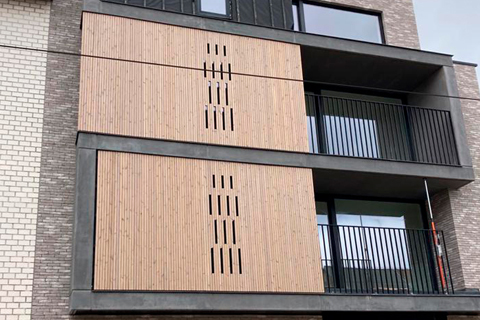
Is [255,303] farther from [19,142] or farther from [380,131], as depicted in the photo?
[380,131]

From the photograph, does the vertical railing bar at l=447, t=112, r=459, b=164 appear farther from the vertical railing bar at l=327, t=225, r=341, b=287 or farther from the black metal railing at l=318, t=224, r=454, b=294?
the vertical railing bar at l=327, t=225, r=341, b=287

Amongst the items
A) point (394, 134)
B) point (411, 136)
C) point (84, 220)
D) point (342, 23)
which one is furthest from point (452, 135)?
point (84, 220)

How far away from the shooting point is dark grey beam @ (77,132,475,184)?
13.1 metres

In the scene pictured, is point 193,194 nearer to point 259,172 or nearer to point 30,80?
point 259,172

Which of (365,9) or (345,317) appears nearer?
(345,317)

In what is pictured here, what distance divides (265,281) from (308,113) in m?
5.35

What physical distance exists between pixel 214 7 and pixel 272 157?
13.9 feet

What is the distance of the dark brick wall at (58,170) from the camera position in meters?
12.6

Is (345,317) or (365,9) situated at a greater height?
(365,9)

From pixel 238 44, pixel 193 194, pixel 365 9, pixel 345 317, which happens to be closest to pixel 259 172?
pixel 193 194

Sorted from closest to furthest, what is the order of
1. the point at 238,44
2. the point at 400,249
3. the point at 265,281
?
the point at 265,281, the point at 238,44, the point at 400,249

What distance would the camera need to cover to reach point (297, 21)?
17.6 metres

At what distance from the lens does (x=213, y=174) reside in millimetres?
13695

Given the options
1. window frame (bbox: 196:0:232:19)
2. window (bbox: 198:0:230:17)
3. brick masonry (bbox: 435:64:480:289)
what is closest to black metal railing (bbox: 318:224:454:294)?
brick masonry (bbox: 435:64:480:289)
